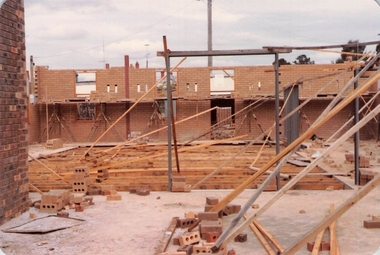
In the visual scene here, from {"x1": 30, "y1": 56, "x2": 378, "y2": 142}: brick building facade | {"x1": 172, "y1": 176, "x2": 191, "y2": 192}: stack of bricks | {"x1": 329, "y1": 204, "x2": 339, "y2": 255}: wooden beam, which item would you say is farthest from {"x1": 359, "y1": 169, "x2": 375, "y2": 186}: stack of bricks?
{"x1": 30, "y1": 56, "x2": 378, "y2": 142}: brick building facade

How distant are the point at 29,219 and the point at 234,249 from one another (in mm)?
3607

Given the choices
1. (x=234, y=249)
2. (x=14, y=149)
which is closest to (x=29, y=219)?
(x=14, y=149)

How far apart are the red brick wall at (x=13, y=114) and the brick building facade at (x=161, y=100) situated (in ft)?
61.4

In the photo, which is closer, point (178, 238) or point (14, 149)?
point (178, 238)

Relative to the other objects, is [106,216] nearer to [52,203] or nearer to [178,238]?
[52,203]

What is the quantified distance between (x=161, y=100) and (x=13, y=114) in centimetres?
2000

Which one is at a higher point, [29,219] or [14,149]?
[14,149]

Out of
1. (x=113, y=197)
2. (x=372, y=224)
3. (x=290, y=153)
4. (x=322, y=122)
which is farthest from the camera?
(x=113, y=197)

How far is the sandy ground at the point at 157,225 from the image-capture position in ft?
19.5

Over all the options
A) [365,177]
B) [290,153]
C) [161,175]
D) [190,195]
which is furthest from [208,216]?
[161,175]

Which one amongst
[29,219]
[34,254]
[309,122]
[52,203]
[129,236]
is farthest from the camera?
[309,122]

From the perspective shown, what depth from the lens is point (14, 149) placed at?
763 cm

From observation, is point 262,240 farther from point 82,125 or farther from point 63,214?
point 82,125

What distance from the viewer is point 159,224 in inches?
283
